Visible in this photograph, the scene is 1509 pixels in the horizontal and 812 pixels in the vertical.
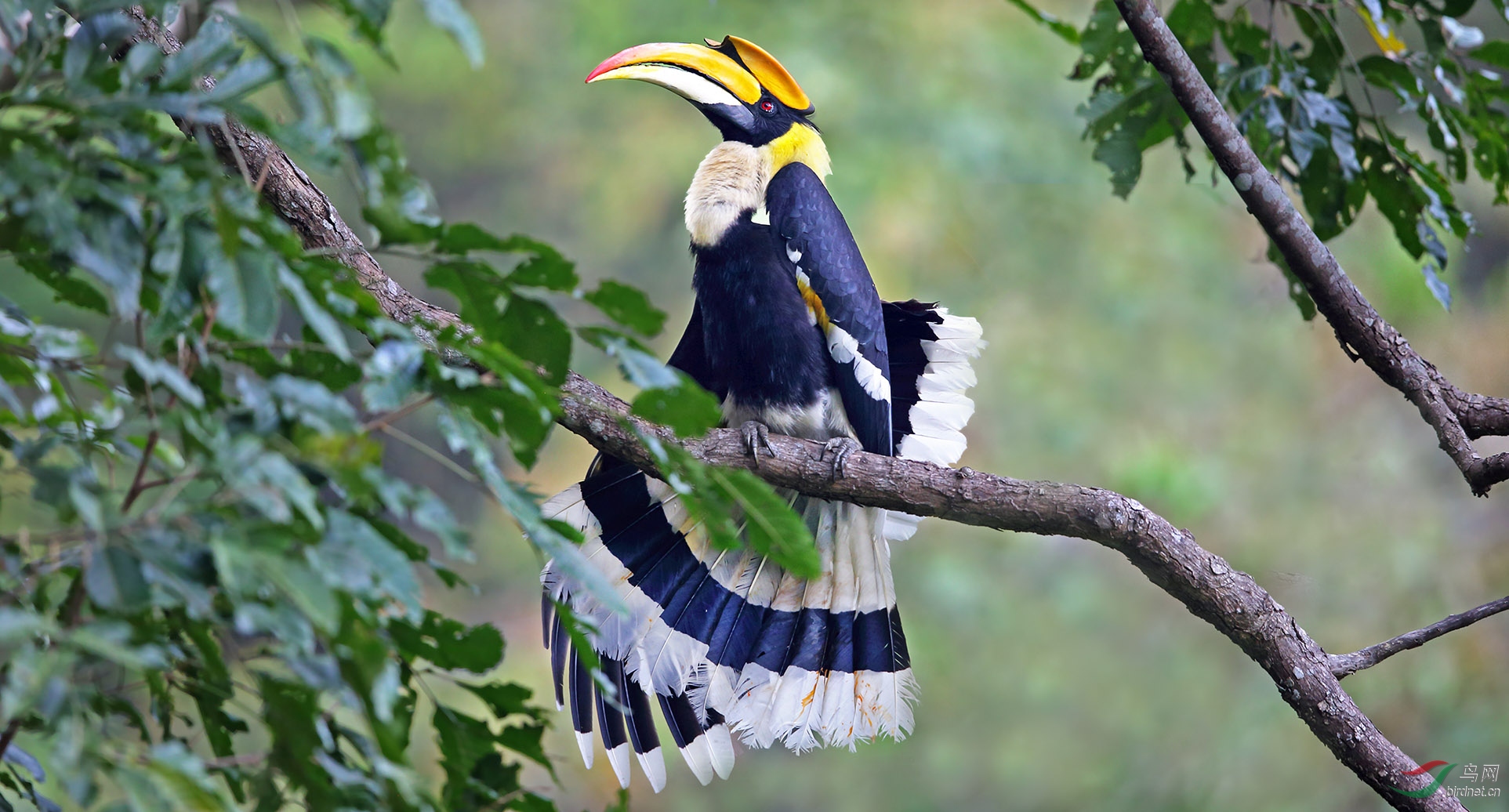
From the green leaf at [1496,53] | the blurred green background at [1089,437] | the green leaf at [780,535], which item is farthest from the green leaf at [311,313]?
the blurred green background at [1089,437]

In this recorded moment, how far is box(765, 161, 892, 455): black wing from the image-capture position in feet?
6.68

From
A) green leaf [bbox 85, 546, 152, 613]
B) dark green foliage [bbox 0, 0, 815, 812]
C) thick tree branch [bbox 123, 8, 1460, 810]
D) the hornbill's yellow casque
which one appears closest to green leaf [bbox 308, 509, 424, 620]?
dark green foliage [bbox 0, 0, 815, 812]

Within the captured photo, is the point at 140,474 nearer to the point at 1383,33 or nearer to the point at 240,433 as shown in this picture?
the point at 240,433

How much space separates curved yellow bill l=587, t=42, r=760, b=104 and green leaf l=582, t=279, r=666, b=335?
0.99 meters

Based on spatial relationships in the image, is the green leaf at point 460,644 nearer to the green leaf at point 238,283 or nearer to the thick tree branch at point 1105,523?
the green leaf at point 238,283

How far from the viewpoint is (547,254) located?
33.1 inches

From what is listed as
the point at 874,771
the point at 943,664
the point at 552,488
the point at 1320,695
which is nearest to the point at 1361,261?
the point at 943,664

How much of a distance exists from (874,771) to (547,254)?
5681mm

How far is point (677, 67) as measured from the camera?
6.66 ft

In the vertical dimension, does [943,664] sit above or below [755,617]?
above

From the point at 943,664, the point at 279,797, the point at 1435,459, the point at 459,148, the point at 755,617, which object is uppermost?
the point at 459,148

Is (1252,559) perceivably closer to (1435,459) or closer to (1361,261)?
(1435,459)

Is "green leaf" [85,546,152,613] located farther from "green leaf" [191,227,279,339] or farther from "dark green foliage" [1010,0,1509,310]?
"dark green foliage" [1010,0,1509,310]

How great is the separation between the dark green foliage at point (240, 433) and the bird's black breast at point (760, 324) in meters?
1.13
